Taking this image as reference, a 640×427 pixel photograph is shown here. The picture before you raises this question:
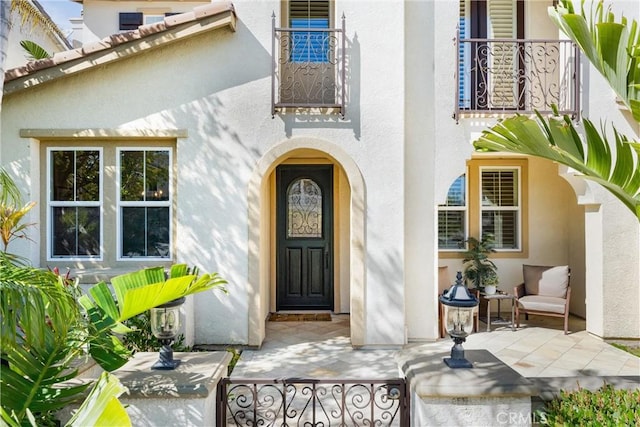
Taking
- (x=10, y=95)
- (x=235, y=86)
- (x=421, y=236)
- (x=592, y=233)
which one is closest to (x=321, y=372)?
(x=421, y=236)

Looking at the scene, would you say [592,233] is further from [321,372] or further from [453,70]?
[321,372]

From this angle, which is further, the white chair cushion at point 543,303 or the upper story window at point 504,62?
the upper story window at point 504,62

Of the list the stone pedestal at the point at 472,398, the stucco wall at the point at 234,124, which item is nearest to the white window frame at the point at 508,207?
the stucco wall at the point at 234,124

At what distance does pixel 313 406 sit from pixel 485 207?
8.25 meters

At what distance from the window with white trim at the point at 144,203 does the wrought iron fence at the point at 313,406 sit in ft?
12.1

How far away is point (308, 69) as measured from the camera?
8773mm

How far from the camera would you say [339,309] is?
1001 cm

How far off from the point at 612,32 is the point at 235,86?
20.0 ft

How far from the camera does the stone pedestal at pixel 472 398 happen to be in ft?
10.8

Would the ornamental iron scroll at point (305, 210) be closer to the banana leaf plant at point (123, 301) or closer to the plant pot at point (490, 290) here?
the plant pot at point (490, 290)

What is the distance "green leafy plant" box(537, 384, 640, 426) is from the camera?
3.39 meters

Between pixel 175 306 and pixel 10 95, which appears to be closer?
pixel 175 306

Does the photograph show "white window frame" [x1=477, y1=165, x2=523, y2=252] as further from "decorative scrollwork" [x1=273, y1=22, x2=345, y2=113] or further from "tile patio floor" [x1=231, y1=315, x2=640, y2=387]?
"decorative scrollwork" [x1=273, y1=22, x2=345, y2=113]
